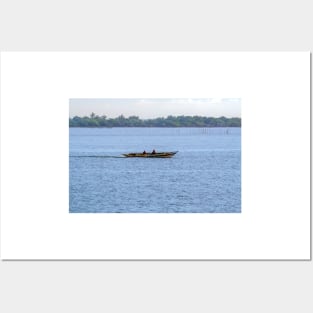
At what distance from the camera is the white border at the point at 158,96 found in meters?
17.0

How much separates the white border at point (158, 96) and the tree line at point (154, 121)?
1.39 feet

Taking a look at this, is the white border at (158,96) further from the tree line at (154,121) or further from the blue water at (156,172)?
the tree line at (154,121)

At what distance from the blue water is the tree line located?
0.09 metres

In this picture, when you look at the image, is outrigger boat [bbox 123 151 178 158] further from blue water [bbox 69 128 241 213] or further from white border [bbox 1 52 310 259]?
white border [bbox 1 52 310 259]

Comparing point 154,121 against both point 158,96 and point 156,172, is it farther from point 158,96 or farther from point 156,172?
point 156,172

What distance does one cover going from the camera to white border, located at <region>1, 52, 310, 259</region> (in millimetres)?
17000

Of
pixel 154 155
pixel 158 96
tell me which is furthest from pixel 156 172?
pixel 158 96

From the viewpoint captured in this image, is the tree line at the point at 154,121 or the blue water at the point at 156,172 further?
the tree line at the point at 154,121

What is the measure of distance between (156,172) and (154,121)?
88 centimetres

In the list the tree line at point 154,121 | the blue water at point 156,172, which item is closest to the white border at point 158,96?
the blue water at point 156,172
